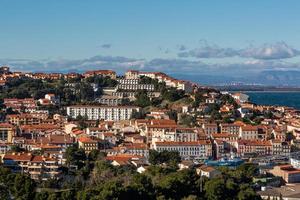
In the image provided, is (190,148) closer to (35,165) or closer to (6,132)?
(35,165)

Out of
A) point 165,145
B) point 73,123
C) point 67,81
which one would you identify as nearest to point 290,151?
point 165,145

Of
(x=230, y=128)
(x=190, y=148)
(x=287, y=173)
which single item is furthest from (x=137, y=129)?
(x=287, y=173)

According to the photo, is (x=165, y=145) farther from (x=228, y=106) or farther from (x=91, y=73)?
(x=91, y=73)

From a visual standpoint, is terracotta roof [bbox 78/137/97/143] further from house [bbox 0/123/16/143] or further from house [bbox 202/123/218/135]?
house [bbox 202/123/218/135]

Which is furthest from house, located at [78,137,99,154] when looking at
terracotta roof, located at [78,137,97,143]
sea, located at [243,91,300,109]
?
sea, located at [243,91,300,109]

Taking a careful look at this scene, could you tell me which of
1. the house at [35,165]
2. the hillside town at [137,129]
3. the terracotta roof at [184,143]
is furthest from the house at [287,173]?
the house at [35,165]
